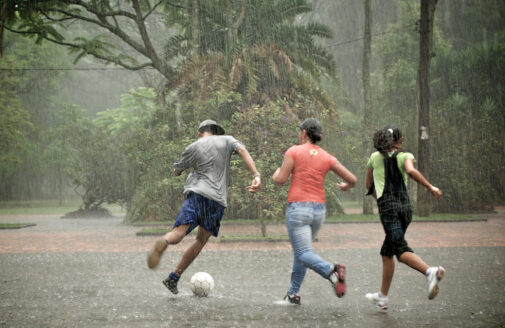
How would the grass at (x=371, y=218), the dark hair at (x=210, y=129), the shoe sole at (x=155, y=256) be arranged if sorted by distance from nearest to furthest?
the shoe sole at (x=155, y=256) → the dark hair at (x=210, y=129) → the grass at (x=371, y=218)

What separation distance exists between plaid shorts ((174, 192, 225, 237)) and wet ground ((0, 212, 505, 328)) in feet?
2.53

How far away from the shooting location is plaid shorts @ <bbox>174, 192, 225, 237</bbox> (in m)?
6.42

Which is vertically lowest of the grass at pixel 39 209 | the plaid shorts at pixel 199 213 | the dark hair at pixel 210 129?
the grass at pixel 39 209

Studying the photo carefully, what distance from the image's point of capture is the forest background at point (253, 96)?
52.8ft

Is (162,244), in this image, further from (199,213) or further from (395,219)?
(395,219)

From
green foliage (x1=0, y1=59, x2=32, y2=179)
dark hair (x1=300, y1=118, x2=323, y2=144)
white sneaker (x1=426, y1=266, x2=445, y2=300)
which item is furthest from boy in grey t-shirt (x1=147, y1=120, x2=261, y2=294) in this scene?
green foliage (x1=0, y1=59, x2=32, y2=179)

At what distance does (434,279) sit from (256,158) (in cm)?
823

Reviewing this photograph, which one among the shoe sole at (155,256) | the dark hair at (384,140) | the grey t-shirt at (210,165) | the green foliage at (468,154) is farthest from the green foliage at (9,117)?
the dark hair at (384,140)

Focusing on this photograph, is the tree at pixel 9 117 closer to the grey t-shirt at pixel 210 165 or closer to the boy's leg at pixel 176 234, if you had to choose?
the grey t-shirt at pixel 210 165

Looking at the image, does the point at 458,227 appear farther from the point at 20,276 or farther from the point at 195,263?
the point at 20,276

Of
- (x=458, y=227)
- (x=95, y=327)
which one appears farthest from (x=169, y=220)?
(x=95, y=327)

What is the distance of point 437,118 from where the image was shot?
2277 centimetres

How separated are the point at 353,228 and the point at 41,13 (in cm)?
1113

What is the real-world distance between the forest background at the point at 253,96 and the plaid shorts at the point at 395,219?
712 cm
